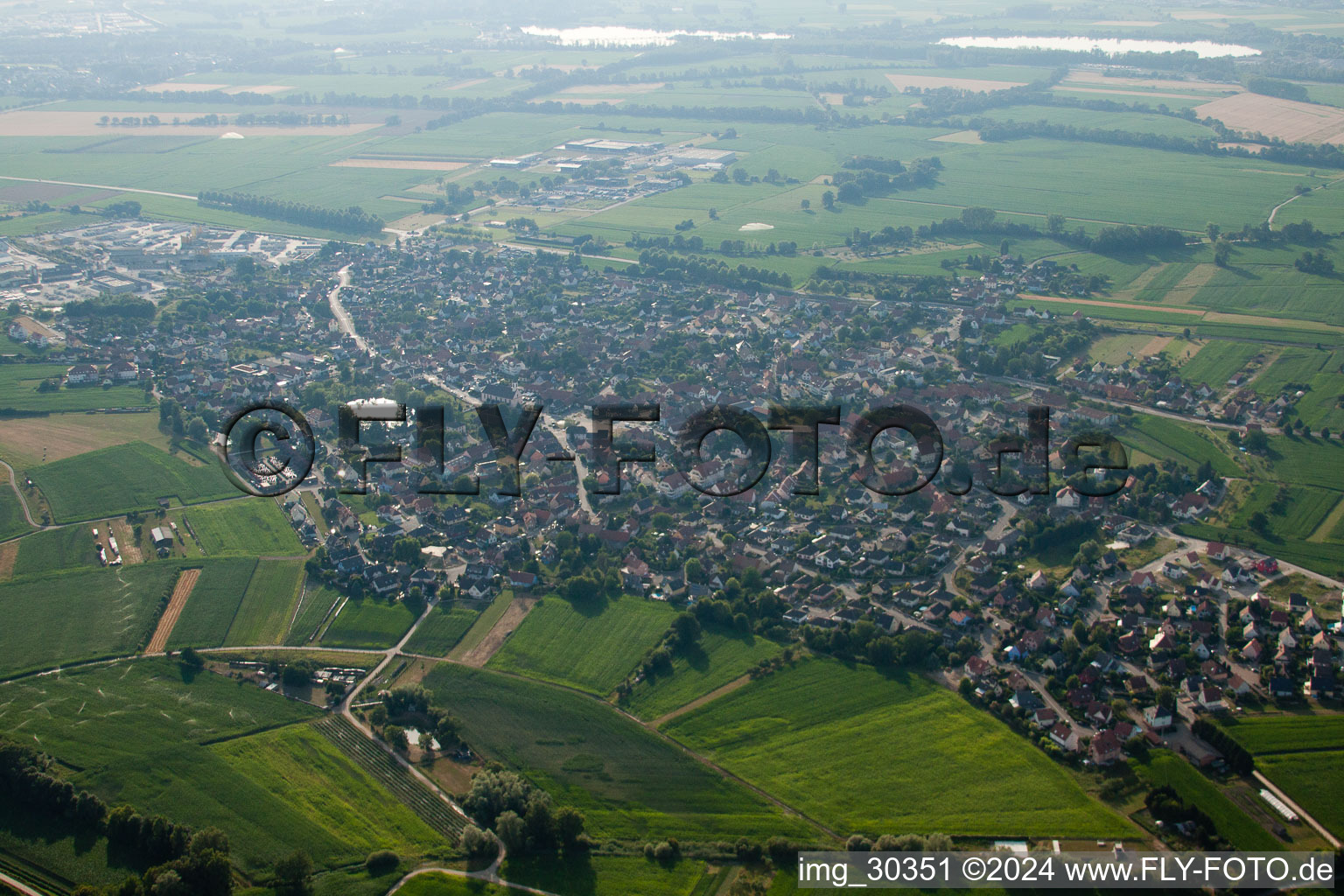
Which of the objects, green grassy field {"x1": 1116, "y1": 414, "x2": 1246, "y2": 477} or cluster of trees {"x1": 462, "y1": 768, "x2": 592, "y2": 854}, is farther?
green grassy field {"x1": 1116, "y1": 414, "x2": 1246, "y2": 477}

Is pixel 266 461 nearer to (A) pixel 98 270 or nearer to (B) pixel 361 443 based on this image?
(B) pixel 361 443

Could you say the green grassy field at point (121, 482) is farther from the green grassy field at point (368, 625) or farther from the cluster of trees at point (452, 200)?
the cluster of trees at point (452, 200)

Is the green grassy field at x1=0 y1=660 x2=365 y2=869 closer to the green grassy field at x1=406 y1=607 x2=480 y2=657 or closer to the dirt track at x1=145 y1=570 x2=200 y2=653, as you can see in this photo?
the dirt track at x1=145 y1=570 x2=200 y2=653

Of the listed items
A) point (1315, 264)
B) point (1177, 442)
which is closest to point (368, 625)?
point (1177, 442)

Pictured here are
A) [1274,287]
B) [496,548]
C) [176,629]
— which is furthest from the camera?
[1274,287]

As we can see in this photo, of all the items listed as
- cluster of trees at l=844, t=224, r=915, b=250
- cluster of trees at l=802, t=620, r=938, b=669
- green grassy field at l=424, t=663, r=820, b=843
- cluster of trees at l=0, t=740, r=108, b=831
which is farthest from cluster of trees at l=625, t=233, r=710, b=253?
cluster of trees at l=0, t=740, r=108, b=831

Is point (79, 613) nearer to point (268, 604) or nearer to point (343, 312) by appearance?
point (268, 604)

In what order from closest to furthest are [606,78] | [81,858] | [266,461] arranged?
[81,858], [266,461], [606,78]

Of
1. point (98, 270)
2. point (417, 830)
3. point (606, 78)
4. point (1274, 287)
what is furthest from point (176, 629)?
point (606, 78)
